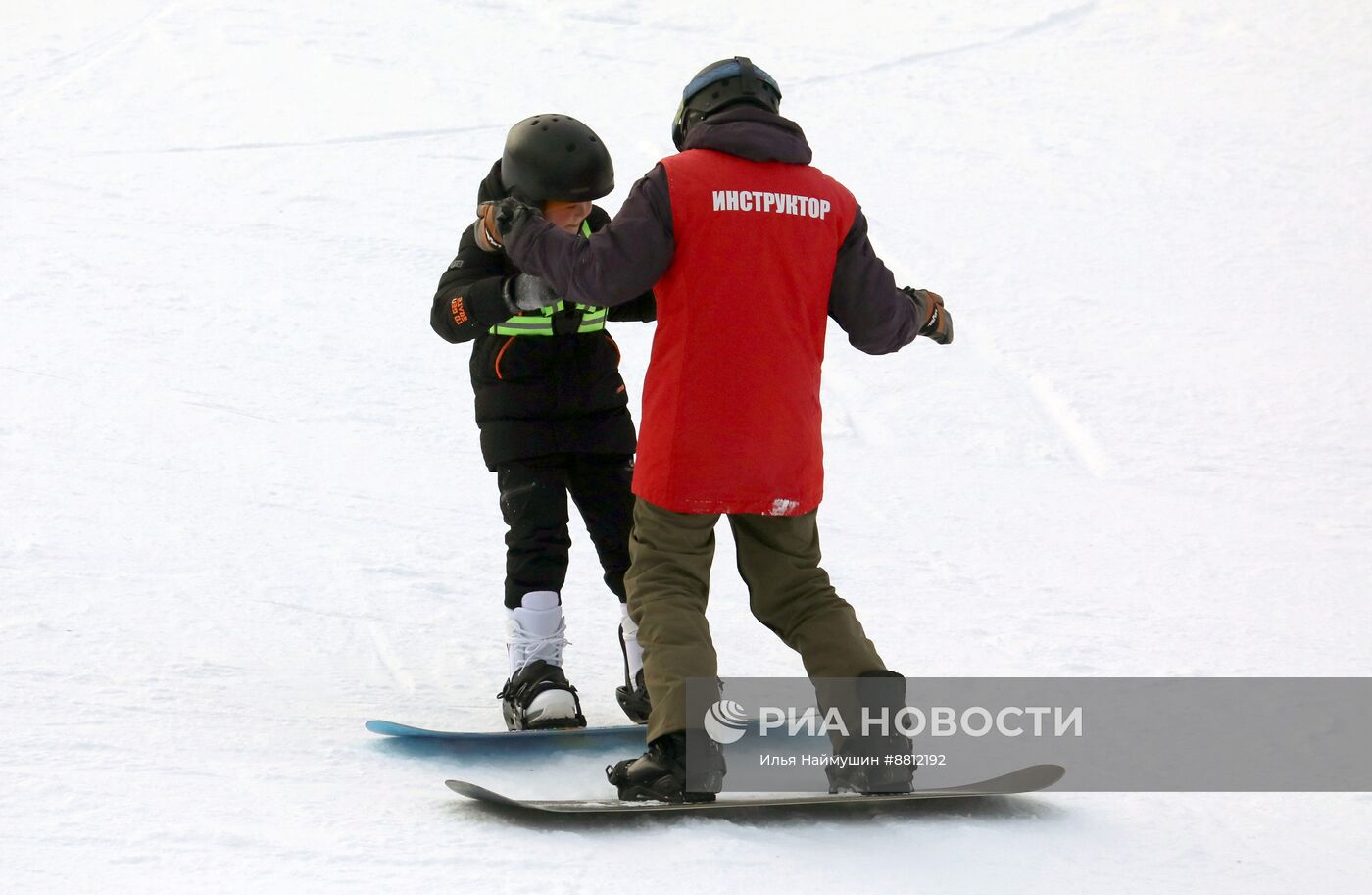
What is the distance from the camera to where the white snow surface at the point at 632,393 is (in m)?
2.96

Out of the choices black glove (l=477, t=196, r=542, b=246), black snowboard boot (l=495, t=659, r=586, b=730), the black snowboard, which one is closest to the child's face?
black glove (l=477, t=196, r=542, b=246)

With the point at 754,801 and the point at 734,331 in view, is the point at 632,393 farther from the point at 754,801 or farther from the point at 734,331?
the point at 754,801

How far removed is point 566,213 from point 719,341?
651 millimetres

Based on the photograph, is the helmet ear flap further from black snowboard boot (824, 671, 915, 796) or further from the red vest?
black snowboard boot (824, 671, 915, 796)

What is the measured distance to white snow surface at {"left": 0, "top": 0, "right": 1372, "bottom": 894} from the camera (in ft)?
9.70

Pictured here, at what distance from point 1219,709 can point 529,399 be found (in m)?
2.07

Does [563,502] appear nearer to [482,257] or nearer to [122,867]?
[482,257]

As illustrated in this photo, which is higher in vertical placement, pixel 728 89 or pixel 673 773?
pixel 728 89

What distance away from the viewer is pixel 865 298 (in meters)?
3.24

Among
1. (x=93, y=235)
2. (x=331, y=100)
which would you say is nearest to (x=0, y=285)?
(x=93, y=235)

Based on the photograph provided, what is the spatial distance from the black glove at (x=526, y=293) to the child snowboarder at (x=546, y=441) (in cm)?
18

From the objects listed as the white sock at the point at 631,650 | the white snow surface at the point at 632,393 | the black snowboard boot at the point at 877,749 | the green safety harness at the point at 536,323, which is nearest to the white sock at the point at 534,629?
the white sock at the point at 631,650

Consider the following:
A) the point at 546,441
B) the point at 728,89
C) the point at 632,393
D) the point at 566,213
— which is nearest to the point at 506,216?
the point at 566,213

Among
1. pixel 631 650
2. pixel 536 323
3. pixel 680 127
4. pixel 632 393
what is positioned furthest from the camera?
pixel 632 393
